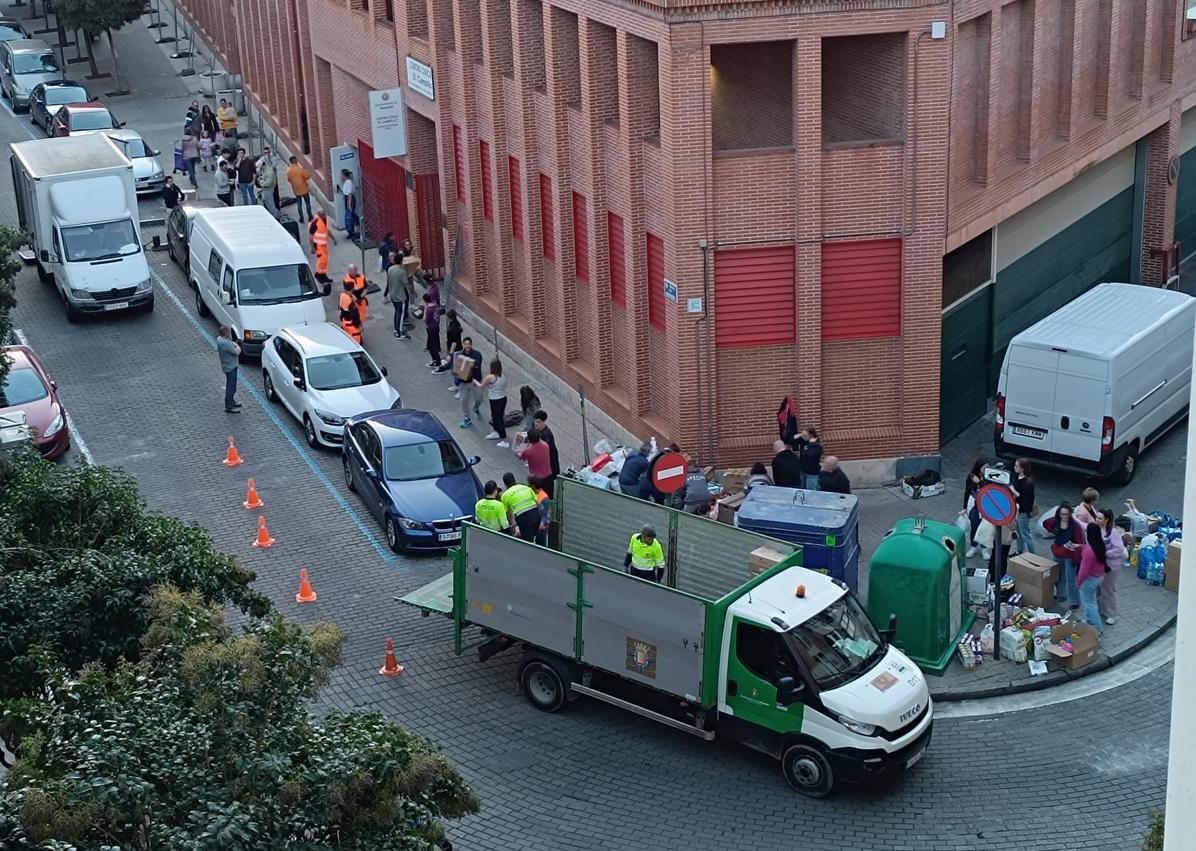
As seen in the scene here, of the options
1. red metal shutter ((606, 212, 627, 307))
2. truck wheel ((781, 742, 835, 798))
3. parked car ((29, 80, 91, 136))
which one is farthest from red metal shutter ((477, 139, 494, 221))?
parked car ((29, 80, 91, 136))

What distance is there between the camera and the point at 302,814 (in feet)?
35.0

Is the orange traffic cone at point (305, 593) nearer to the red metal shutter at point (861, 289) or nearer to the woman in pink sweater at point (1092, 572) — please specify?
the red metal shutter at point (861, 289)

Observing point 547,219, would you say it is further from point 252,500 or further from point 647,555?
point 647,555

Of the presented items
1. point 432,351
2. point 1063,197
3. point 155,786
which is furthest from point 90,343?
point 155,786

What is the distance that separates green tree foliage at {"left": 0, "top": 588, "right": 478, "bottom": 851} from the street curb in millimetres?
9223

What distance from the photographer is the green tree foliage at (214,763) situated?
10.1 meters

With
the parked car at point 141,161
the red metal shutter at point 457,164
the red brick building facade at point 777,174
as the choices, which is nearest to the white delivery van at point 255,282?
the red metal shutter at point 457,164

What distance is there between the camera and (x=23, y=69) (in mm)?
51719

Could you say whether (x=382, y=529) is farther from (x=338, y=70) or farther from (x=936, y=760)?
(x=338, y=70)

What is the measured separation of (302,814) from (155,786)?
35.0 inches

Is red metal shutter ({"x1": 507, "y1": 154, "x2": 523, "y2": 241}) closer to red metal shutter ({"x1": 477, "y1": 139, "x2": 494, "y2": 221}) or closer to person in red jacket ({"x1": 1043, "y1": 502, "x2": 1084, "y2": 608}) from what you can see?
red metal shutter ({"x1": 477, "y1": 139, "x2": 494, "y2": 221})

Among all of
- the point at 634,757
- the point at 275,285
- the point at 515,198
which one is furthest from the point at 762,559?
the point at 275,285

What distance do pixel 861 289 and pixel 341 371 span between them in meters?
8.50

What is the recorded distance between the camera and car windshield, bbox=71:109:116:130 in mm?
44375
